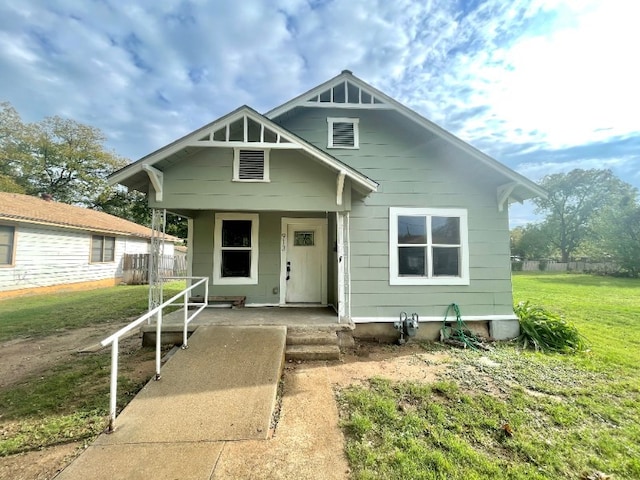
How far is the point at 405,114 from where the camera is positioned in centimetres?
621

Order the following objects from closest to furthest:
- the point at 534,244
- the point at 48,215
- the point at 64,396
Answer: the point at 64,396, the point at 48,215, the point at 534,244

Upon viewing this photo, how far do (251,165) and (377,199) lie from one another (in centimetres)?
274

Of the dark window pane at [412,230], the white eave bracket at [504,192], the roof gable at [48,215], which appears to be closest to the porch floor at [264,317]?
the dark window pane at [412,230]

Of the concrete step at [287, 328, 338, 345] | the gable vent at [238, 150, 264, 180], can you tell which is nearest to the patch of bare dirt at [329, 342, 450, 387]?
the concrete step at [287, 328, 338, 345]

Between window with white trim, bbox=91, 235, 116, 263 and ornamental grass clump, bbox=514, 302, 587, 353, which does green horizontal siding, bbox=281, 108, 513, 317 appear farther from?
window with white trim, bbox=91, 235, 116, 263

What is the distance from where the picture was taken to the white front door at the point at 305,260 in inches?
287

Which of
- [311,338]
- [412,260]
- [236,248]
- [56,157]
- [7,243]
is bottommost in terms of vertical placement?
[311,338]

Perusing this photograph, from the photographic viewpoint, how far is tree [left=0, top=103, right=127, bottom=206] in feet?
76.9

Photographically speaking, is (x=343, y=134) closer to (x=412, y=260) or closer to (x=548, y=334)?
(x=412, y=260)

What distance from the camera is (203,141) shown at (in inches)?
192

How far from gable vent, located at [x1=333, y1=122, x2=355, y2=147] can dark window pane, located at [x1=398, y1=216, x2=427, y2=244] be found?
212cm

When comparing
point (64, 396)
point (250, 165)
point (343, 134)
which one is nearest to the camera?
point (64, 396)

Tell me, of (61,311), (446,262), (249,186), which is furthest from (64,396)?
(61,311)

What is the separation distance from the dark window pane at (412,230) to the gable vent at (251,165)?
3.13 meters
